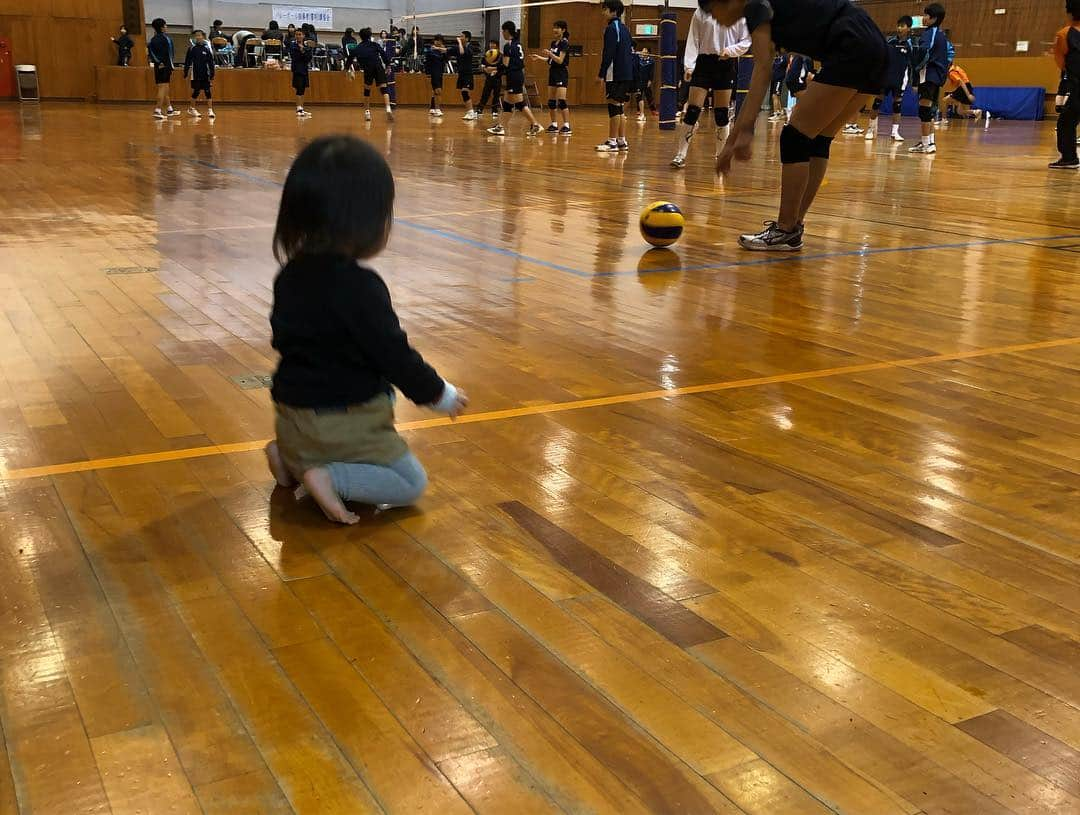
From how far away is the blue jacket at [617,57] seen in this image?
486 inches

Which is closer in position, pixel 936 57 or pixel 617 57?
pixel 617 57

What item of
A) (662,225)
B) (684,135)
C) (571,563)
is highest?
(684,135)

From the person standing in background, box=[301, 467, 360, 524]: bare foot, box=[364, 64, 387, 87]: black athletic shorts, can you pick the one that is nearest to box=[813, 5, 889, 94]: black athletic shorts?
box=[301, 467, 360, 524]: bare foot

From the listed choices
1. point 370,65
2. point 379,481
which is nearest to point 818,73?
point 379,481

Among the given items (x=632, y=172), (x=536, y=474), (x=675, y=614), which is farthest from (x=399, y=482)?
Result: (x=632, y=172)

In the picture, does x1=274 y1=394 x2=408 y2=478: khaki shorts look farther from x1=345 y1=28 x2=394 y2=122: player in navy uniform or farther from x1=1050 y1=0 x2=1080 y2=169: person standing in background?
x1=345 y1=28 x2=394 y2=122: player in navy uniform

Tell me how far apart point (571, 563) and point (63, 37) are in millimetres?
22810

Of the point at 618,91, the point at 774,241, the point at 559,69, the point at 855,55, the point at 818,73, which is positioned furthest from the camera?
the point at 559,69

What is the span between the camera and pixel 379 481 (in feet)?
7.61

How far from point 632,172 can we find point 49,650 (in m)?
8.75

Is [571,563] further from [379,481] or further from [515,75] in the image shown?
[515,75]

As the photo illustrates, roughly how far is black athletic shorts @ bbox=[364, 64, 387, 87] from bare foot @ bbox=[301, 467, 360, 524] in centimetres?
1734

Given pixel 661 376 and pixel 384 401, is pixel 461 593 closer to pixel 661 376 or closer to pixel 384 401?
pixel 384 401

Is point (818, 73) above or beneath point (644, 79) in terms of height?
beneath
